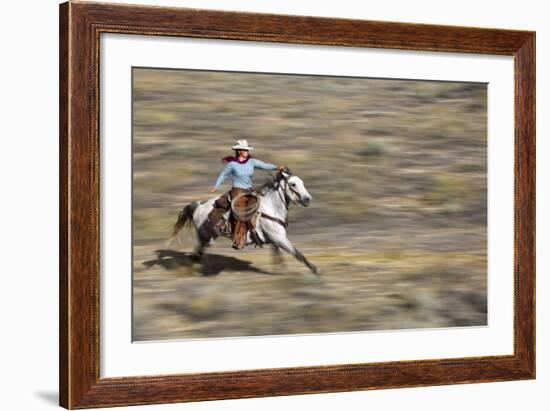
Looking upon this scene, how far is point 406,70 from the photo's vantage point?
16.4ft

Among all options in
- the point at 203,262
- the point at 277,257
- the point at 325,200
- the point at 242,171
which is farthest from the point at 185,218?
the point at 325,200

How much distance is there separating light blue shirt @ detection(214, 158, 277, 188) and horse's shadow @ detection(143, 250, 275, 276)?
271 mm

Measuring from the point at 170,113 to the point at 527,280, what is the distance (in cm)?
164

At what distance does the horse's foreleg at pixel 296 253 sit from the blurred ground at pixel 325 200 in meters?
0.02

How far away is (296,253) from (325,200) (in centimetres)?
23

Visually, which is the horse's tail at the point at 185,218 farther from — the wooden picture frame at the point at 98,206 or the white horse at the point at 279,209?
the wooden picture frame at the point at 98,206

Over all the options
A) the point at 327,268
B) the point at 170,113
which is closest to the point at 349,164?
the point at 327,268

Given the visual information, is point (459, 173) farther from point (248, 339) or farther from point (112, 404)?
point (112, 404)

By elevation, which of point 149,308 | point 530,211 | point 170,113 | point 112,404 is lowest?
point 112,404

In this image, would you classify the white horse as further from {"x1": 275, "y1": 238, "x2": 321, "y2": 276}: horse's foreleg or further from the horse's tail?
the horse's tail

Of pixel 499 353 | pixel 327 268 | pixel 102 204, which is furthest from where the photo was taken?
pixel 499 353

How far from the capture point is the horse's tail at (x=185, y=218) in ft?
15.4

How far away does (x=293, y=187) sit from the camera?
4.84 meters

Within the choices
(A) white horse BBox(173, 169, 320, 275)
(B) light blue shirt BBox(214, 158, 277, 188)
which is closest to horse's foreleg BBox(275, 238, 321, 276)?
(A) white horse BBox(173, 169, 320, 275)
